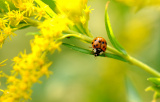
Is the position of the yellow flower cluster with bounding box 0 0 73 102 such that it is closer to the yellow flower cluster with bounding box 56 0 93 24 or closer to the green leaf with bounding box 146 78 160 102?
the yellow flower cluster with bounding box 56 0 93 24

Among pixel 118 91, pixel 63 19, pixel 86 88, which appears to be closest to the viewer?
pixel 63 19

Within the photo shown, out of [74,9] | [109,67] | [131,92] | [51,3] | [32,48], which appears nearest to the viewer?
[32,48]

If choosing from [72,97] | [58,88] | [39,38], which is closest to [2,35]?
[39,38]

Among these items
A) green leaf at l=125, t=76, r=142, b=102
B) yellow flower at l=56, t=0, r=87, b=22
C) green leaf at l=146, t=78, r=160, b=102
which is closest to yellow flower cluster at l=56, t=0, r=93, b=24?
yellow flower at l=56, t=0, r=87, b=22

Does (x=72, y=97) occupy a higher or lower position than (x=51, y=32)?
higher

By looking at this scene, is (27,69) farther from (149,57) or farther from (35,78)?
(149,57)

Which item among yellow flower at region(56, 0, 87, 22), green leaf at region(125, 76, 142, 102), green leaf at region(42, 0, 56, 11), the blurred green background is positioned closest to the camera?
yellow flower at region(56, 0, 87, 22)

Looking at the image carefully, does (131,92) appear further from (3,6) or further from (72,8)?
(3,6)

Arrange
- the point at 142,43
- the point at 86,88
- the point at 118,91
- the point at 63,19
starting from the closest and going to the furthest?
the point at 63,19 → the point at 118,91 → the point at 86,88 → the point at 142,43

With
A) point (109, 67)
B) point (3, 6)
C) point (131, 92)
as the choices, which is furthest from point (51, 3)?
point (109, 67)
